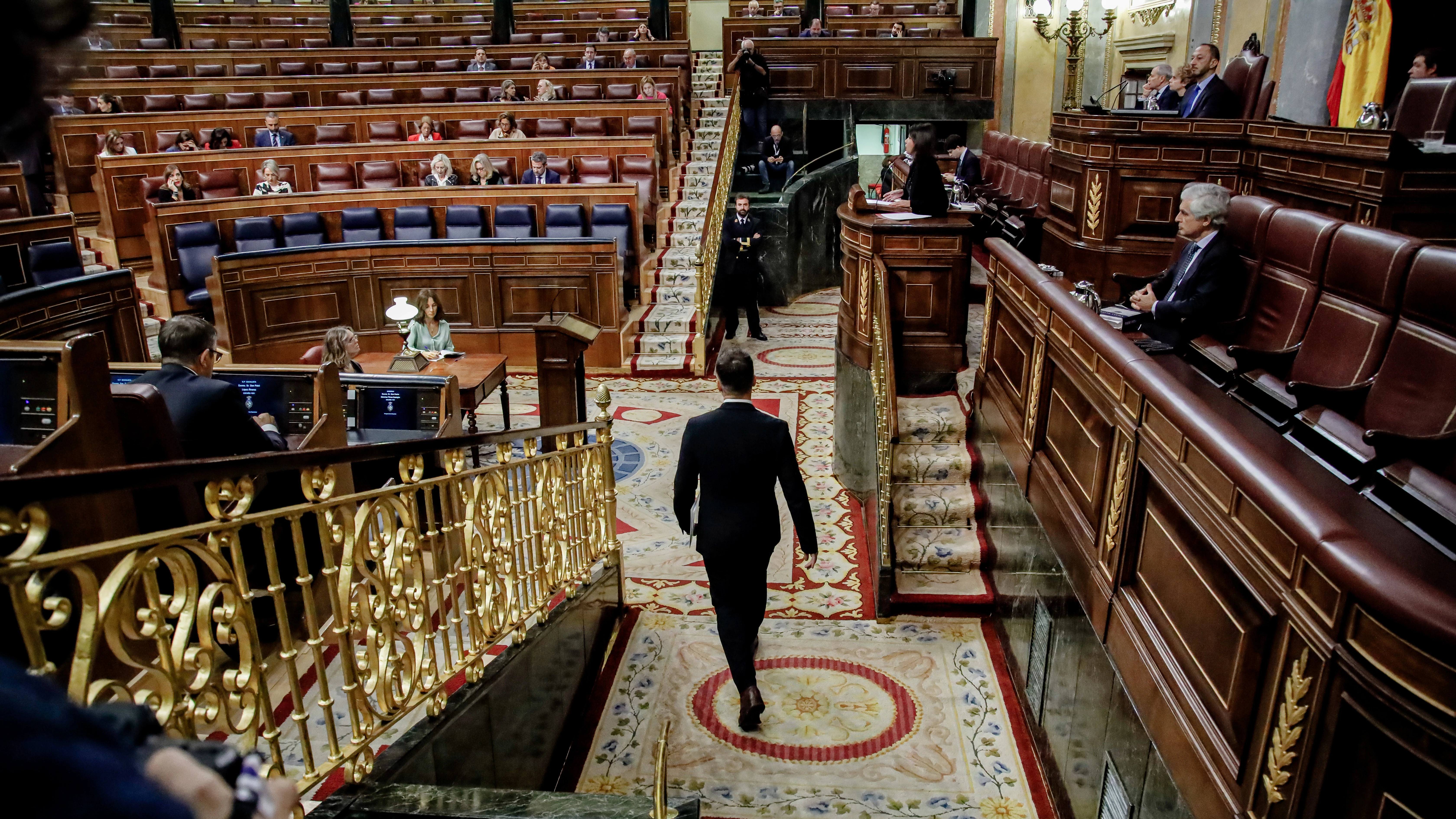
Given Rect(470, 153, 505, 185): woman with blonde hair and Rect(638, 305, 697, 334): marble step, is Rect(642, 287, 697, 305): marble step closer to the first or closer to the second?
Rect(638, 305, 697, 334): marble step

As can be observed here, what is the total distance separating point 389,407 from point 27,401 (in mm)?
1861

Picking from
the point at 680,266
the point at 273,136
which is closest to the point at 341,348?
the point at 680,266

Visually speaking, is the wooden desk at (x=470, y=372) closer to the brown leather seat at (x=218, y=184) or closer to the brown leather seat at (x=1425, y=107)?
the brown leather seat at (x=218, y=184)

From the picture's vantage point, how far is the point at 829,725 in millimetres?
3762

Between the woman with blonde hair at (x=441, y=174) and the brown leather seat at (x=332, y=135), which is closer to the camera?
the woman with blonde hair at (x=441, y=174)

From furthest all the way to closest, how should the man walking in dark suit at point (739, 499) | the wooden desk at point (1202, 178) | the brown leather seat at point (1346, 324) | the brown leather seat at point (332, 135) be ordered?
1. the brown leather seat at point (332, 135)
2. the wooden desk at point (1202, 178)
3. the man walking in dark suit at point (739, 499)
4. the brown leather seat at point (1346, 324)

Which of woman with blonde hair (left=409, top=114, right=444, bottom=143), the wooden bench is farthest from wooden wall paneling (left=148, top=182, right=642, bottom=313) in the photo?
the wooden bench

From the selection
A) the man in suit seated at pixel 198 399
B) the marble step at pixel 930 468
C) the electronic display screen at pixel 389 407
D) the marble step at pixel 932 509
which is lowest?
the marble step at pixel 932 509

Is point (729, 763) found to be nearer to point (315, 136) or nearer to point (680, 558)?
point (680, 558)

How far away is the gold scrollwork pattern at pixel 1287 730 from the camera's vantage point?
1.65 meters

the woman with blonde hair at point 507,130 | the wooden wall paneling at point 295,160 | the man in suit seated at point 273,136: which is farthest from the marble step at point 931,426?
the man in suit seated at point 273,136

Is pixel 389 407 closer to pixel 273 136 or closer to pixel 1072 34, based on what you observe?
pixel 273 136

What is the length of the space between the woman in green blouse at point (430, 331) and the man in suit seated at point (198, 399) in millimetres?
2881

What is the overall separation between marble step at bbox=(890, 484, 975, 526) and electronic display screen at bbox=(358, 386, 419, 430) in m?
2.77
